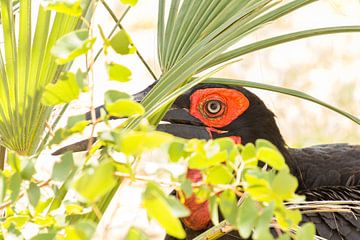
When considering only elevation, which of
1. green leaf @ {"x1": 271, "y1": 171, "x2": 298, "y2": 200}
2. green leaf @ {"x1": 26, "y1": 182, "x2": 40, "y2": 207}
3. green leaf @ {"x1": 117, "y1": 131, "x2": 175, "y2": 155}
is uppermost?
green leaf @ {"x1": 117, "y1": 131, "x2": 175, "y2": 155}

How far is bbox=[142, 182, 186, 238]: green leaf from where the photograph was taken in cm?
46

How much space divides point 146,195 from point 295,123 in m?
3.05

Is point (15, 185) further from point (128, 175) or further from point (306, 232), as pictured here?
point (306, 232)

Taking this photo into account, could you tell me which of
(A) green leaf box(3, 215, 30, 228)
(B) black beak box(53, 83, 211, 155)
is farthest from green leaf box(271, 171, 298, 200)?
(B) black beak box(53, 83, 211, 155)

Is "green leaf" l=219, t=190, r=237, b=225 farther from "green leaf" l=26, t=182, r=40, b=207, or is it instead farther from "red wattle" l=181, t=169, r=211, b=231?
"red wattle" l=181, t=169, r=211, b=231

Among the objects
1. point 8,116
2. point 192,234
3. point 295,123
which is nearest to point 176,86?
point 8,116

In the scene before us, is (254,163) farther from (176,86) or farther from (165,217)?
(176,86)

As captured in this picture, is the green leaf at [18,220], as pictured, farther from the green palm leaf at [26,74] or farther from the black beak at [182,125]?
the black beak at [182,125]

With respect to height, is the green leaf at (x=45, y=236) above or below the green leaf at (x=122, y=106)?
below

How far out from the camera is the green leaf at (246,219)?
0.52m

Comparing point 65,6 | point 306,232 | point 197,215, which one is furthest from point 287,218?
point 197,215

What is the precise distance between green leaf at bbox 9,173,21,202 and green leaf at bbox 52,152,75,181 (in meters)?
0.03

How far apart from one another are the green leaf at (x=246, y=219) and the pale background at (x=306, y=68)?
2.75 m

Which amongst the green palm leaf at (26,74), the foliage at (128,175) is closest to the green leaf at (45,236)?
the foliage at (128,175)
